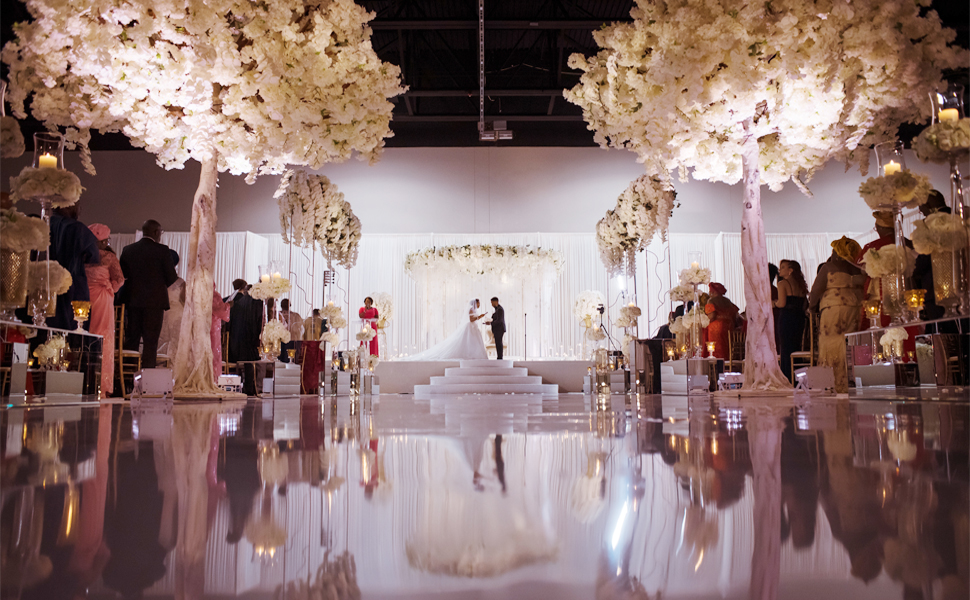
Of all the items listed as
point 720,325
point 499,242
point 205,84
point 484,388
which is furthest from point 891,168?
point 499,242

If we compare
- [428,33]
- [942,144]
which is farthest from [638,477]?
[428,33]

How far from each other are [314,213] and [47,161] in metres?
3.64

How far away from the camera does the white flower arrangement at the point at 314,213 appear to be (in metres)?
6.66

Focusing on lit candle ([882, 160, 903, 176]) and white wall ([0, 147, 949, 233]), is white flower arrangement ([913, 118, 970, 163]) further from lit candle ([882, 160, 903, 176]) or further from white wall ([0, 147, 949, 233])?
white wall ([0, 147, 949, 233])

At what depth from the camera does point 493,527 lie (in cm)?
37

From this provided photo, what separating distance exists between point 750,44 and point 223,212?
1304 centimetres

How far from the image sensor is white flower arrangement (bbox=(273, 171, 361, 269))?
6.66 m

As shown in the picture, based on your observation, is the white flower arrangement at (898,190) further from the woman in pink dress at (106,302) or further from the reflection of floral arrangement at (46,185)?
the woman in pink dress at (106,302)

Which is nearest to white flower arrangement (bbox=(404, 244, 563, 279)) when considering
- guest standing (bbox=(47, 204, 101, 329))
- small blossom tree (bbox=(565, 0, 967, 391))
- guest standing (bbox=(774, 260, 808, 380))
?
guest standing (bbox=(774, 260, 808, 380))

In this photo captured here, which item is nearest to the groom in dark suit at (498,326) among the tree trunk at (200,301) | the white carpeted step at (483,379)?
the white carpeted step at (483,379)

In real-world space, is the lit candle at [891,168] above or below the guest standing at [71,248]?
above

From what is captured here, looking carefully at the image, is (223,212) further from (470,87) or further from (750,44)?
(750,44)

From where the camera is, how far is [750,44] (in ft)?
11.7

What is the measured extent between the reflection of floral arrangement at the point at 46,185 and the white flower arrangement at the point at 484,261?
9425 millimetres
